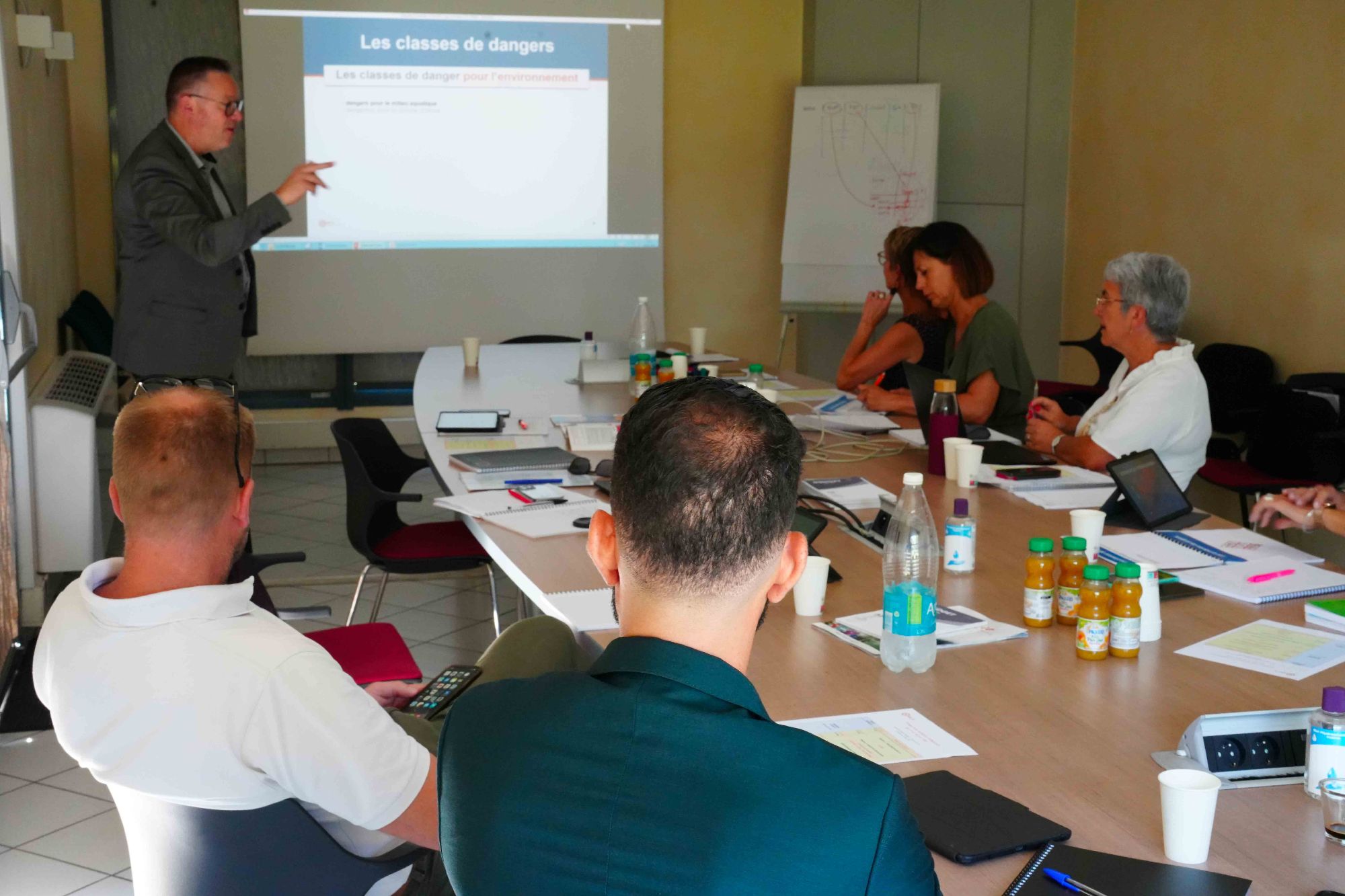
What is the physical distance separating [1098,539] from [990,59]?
5.32m

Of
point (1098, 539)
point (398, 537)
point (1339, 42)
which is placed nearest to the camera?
point (1098, 539)

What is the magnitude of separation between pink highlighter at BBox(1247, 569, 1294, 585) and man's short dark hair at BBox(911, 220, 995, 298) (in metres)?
2.05

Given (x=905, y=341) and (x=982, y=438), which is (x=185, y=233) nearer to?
(x=905, y=341)

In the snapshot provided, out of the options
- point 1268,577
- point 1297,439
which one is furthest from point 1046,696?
point 1297,439

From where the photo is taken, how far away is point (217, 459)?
1.67 meters

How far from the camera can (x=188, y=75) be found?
4.21m

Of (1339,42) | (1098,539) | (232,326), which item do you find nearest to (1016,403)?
(1098,539)

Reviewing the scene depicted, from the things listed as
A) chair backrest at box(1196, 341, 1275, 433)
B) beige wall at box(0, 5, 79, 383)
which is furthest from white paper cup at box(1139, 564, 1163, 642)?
beige wall at box(0, 5, 79, 383)

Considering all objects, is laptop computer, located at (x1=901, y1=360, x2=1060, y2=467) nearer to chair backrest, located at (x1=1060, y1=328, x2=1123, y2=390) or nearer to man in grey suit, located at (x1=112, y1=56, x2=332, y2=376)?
man in grey suit, located at (x1=112, y1=56, x2=332, y2=376)

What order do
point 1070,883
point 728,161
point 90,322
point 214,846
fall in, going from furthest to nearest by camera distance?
1. point 728,161
2. point 90,322
3. point 214,846
4. point 1070,883

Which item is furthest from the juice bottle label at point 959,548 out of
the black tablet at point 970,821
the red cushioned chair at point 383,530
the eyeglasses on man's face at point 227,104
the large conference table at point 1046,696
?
the eyeglasses on man's face at point 227,104

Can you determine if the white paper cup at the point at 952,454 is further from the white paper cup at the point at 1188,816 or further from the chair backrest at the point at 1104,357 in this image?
the chair backrest at the point at 1104,357

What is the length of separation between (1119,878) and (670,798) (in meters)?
0.59

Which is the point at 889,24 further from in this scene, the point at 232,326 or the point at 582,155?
the point at 232,326
